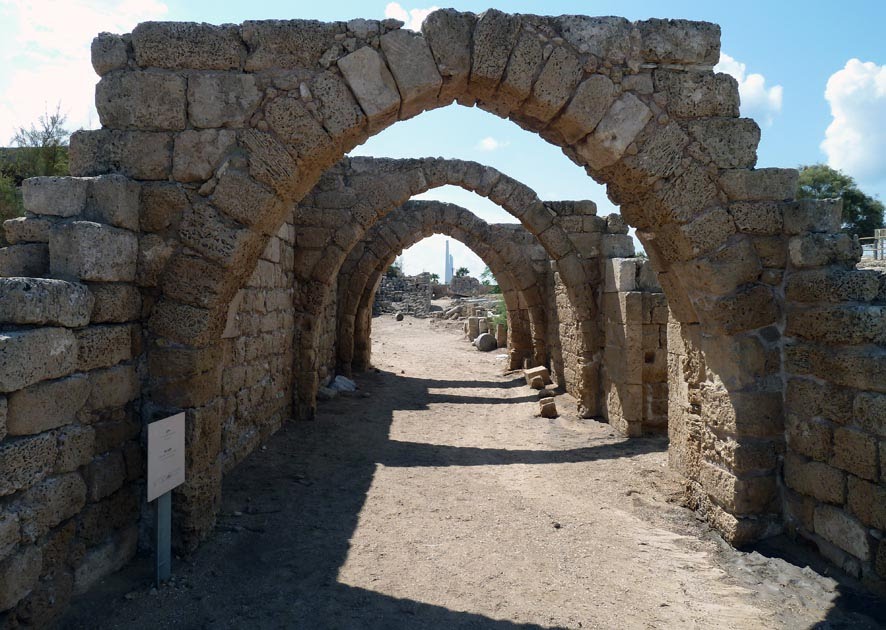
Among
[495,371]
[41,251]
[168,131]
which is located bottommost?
[495,371]

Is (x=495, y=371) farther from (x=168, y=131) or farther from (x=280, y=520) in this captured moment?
(x=168, y=131)

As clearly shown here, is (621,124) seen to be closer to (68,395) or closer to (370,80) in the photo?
(370,80)

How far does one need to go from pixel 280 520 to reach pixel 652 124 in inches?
150

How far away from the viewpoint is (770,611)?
3.09 m

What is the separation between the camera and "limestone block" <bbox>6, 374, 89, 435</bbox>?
8.49 feet

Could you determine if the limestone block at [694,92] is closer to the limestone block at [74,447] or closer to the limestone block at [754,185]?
the limestone block at [754,185]

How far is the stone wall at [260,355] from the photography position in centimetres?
538

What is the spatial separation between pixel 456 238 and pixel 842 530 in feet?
33.6

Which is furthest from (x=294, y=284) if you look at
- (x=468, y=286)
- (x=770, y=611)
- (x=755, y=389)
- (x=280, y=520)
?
(x=468, y=286)

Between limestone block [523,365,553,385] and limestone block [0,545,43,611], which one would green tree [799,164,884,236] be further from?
limestone block [0,545,43,611]

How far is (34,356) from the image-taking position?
105 inches

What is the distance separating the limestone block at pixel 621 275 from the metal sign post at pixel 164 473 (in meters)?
5.41

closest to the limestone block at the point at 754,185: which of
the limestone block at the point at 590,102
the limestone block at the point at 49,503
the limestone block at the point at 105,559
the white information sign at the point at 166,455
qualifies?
the limestone block at the point at 590,102

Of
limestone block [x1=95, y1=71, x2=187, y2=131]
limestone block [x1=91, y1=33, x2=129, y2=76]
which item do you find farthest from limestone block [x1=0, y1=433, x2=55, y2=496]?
limestone block [x1=91, y1=33, x2=129, y2=76]
